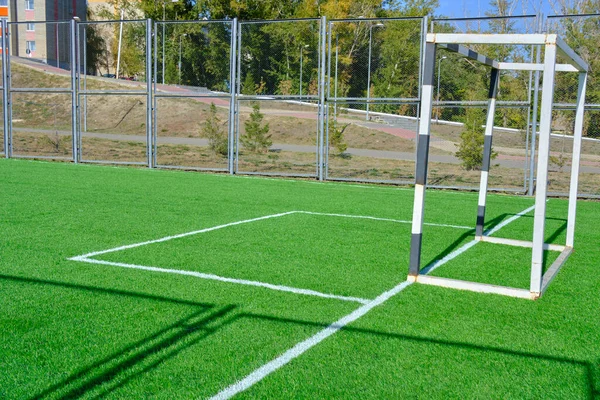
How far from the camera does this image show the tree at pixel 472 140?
15375 millimetres

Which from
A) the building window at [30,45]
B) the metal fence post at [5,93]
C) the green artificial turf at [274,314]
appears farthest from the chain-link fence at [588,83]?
the building window at [30,45]

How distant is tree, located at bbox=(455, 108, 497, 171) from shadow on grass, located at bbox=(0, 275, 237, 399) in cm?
1149

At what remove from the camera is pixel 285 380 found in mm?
3826

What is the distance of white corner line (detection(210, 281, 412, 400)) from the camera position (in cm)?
368

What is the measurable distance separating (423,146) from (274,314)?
88.0 inches

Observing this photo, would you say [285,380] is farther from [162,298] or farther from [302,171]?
[302,171]

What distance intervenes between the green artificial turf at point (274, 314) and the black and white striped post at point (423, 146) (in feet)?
1.00

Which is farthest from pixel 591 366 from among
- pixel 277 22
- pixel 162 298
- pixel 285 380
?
pixel 277 22

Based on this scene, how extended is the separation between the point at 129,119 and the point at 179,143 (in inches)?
176

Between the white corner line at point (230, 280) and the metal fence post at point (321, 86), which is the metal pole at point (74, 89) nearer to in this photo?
the metal fence post at point (321, 86)

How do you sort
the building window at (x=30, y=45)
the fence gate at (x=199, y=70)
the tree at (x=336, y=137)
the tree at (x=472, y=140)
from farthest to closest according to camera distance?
1. the building window at (x=30, y=45)
2. the fence gate at (x=199, y=70)
3. the tree at (x=336, y=137)
4. the tree at (x=472, y=140)

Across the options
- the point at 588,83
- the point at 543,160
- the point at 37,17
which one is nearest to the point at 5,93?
the point at 588,83

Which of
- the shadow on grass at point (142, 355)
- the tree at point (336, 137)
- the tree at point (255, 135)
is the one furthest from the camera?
the tree at point (255, 135)

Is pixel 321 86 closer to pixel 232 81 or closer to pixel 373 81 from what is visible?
pixel 373 81
